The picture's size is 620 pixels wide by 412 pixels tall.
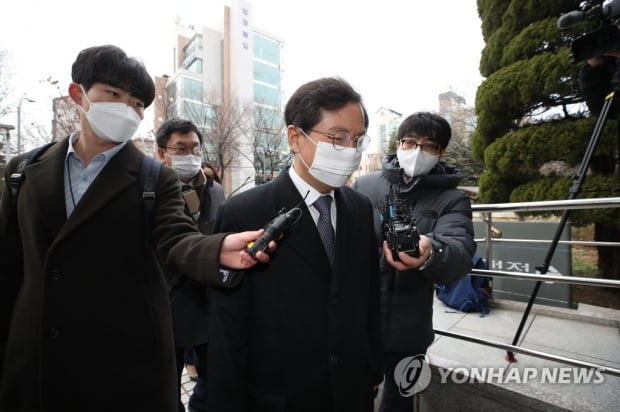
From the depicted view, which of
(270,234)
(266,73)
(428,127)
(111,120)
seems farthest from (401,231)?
(266,73)

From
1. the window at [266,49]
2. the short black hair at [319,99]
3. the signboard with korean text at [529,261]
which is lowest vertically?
the signboard with korean text at [529,261]

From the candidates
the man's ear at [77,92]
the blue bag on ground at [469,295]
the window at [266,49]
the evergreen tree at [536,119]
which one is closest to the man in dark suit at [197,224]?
the man's ear at [77,92]

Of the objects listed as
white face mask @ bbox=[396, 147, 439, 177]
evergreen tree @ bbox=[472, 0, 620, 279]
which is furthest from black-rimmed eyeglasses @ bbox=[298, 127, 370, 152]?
evergreen tree @ bbox=[472, 0, 620, 279]

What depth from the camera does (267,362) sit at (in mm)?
1421

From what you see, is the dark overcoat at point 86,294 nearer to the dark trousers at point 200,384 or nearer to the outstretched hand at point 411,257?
the outstretched hand at point 411,257

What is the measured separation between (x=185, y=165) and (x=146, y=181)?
4.15ft

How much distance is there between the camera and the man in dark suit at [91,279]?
1364 mm

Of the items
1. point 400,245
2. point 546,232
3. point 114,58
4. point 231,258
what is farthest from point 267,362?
point 546,232

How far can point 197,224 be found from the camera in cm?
263

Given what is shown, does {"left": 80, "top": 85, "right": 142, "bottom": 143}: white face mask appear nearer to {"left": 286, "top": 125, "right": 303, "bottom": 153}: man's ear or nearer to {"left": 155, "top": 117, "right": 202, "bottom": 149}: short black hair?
{"left": 286, "top": 125, "right": 303, "bottom": 153}: man's ear

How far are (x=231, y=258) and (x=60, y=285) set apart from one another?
783mm

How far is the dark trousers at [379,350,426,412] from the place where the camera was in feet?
6.89

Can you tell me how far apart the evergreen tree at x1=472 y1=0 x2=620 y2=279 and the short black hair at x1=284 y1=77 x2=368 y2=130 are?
478cm

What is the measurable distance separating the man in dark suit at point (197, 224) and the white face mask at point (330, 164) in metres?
1.33
